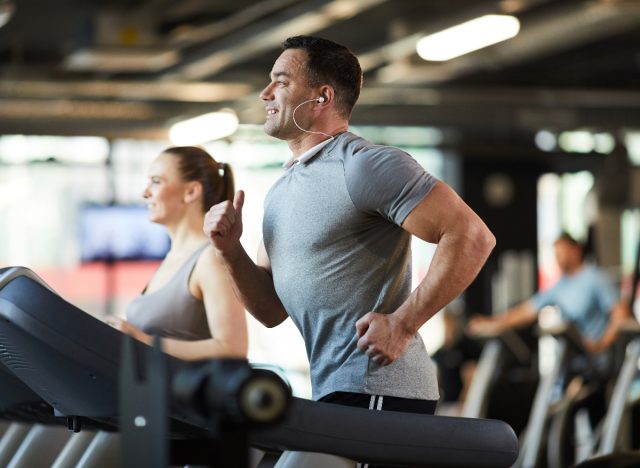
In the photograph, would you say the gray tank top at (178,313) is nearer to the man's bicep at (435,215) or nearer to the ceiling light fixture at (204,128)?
the man's bicep at (435,215)

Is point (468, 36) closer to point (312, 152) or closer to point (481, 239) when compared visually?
point (312, 152)

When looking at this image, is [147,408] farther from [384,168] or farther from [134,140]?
[134,140]

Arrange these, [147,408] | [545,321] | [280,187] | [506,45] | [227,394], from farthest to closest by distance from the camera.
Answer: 1. [545,321]
2. [506,45]
3. [280,187]
4. [147,408]
5. [227,394]

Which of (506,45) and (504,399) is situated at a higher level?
(506,45)

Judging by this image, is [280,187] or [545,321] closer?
[280,187]

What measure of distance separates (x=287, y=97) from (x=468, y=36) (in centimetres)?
533

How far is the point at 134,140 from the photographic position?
12000 millimetres

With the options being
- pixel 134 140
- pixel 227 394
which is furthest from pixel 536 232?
pixel 227 394

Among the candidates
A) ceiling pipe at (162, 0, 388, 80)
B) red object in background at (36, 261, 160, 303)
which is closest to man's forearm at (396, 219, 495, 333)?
ceiling pipe at (162, 0, 388, 80)

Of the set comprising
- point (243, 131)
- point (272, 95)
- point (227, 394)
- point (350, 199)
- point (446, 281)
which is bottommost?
point (227, 394)

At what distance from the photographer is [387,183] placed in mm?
2100

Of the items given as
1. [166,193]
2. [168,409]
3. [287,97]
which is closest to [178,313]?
[166,193]

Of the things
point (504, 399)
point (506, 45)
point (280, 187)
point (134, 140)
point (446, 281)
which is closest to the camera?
point (446, 281)

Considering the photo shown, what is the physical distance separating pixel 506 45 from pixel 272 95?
6515 mm
